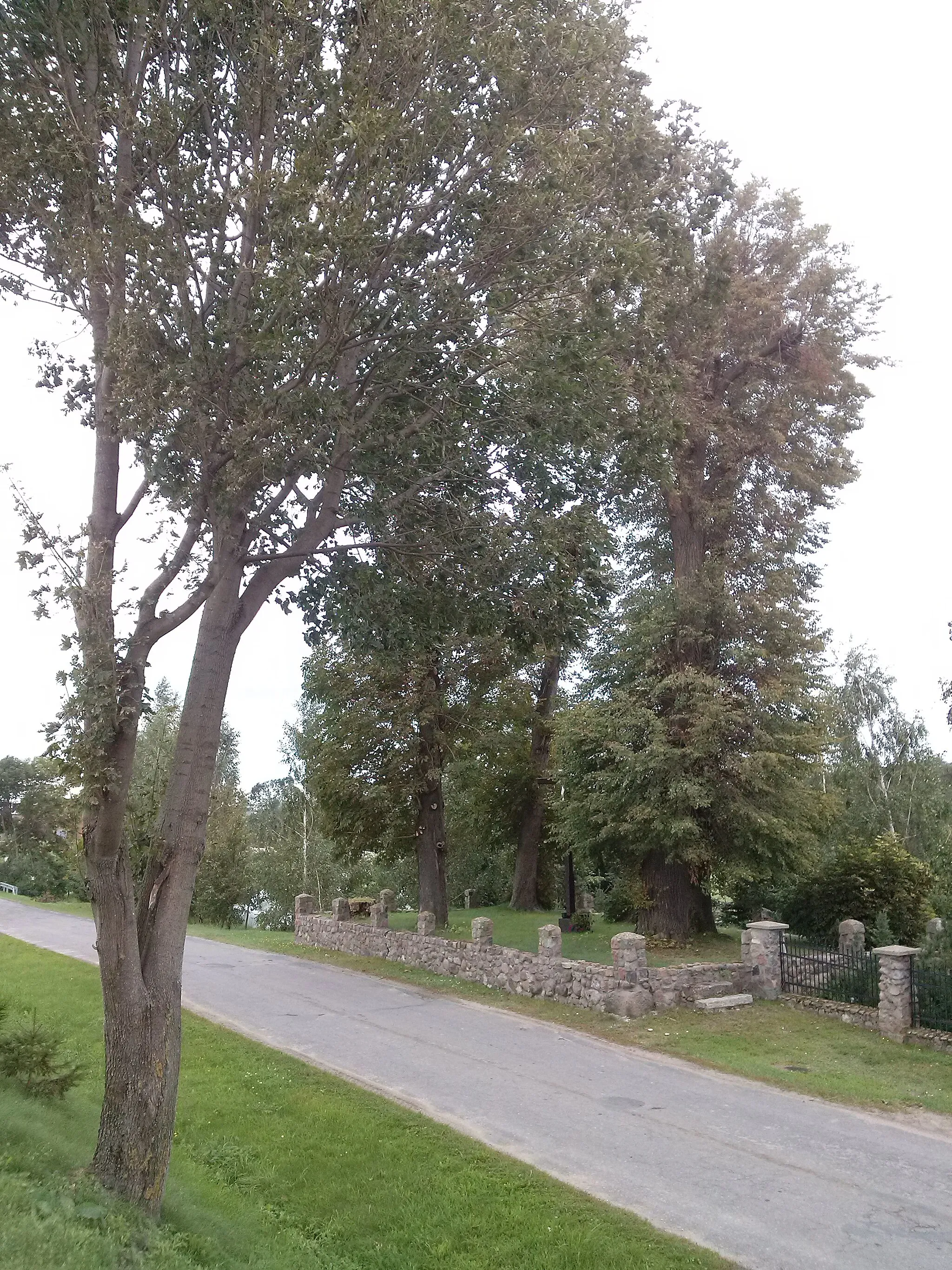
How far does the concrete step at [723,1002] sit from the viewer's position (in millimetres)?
16812

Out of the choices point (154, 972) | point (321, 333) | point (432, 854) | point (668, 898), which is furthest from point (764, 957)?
point (321, 333)

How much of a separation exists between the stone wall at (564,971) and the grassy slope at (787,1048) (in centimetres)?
31

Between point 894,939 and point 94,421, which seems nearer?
point 94,421

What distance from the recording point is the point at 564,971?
1798 centimetres

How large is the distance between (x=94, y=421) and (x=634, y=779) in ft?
Answer: 51.3

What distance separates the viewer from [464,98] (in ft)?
28.2

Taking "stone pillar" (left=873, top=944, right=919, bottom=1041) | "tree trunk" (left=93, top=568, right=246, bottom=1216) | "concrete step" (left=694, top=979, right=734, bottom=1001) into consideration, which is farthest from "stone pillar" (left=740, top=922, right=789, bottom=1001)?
"tree trunk" (left=93, top=568, right=246, bottom=1216)

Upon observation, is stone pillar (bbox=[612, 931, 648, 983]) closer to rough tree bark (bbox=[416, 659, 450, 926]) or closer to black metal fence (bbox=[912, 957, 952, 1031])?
black metal fence (bbox=[912, 957, 952, 1031])

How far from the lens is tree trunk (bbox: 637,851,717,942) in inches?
891

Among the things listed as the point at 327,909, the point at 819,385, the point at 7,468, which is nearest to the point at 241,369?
the point at 7,468

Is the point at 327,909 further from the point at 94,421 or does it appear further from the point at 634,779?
the point at 94,421

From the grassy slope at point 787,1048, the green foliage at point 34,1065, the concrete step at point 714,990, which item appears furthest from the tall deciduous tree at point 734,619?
the green foliage at point 34,1065

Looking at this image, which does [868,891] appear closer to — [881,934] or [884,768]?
[881,934]

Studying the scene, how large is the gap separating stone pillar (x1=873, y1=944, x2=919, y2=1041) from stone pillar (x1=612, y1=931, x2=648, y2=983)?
401 centimetres
